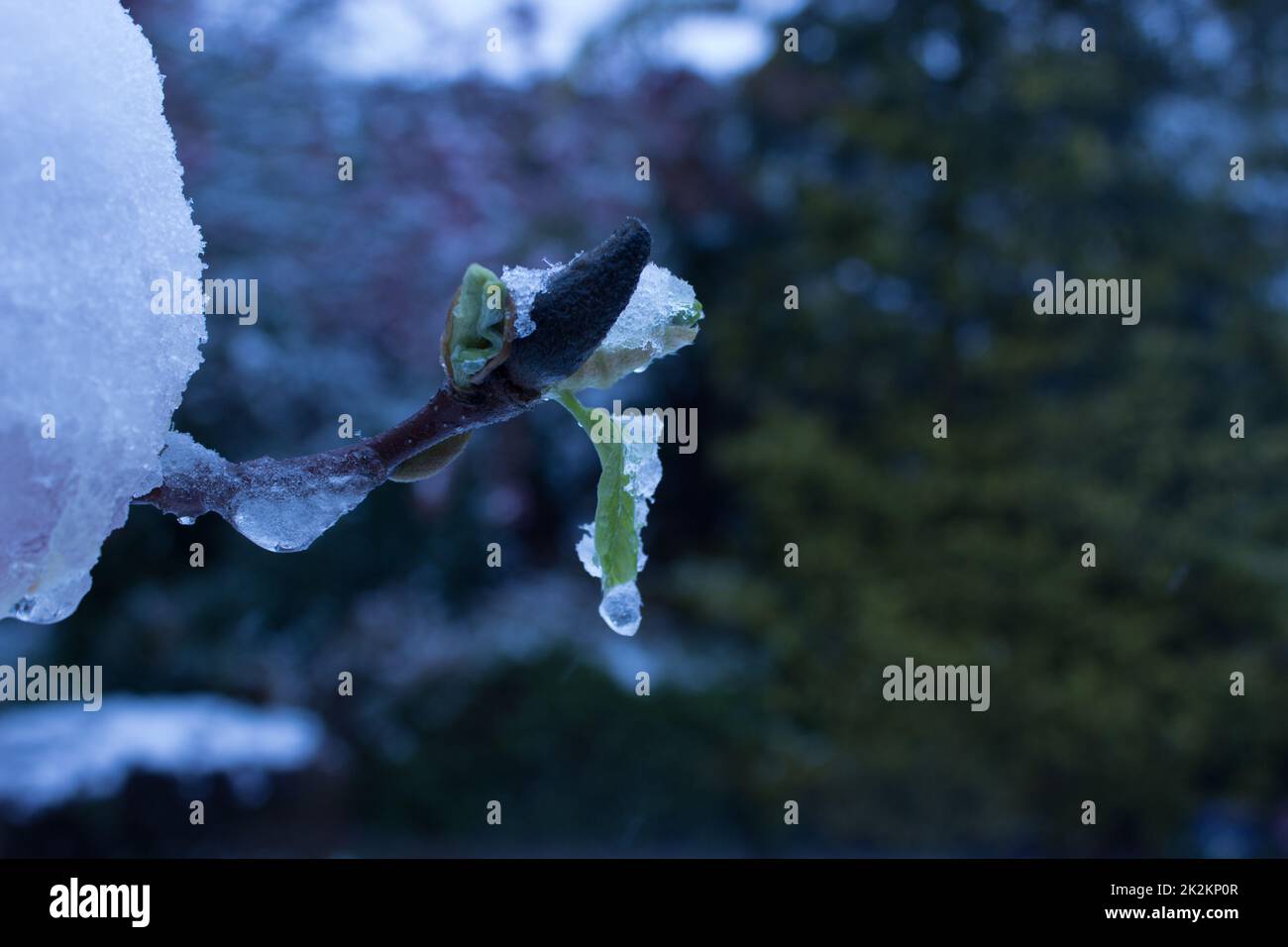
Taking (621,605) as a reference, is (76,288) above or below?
above

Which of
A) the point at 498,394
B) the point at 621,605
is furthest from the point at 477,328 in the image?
the point at 621,605

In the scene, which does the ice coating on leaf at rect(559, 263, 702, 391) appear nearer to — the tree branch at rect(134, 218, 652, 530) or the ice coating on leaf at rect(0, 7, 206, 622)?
the tree branch at rect(134, 218, 652, 530)

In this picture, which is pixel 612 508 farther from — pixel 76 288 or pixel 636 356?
pixel 76 288

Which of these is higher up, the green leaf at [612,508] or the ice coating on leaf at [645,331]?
the ice coating on leaf at [645,331]

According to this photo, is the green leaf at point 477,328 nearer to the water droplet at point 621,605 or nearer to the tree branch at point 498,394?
the tree branch at point 498,394

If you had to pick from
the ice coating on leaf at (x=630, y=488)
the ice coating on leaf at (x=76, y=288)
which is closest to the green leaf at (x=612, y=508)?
the ice coating on leaf at (x=630, y=488)
